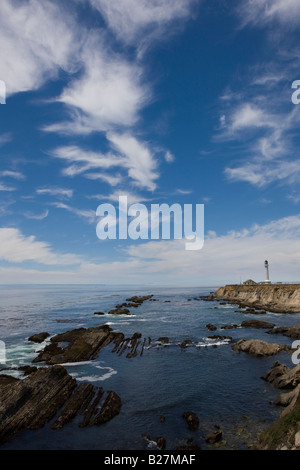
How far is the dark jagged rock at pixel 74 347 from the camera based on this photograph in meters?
35.4

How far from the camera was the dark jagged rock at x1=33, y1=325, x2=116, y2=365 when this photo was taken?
35.4m

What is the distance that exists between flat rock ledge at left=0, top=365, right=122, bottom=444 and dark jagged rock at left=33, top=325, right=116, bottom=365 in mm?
10516

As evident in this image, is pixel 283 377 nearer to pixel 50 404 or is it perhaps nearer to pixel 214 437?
pixel 214 437

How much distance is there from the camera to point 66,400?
2270cm

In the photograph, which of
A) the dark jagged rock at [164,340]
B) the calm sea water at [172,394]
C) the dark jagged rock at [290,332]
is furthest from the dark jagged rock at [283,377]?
the dark jagged rock at [290,332]

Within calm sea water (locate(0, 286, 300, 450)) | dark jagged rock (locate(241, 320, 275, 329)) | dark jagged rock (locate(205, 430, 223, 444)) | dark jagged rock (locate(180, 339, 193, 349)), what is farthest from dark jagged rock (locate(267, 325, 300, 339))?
dark jagged rock (locate(205, 430, 223, 444))

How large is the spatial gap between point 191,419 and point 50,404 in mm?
12029

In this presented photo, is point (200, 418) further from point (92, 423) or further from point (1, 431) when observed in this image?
point (1, 431)

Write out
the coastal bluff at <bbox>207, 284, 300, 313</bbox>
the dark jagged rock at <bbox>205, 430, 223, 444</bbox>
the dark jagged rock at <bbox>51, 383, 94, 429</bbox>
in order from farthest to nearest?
the coastal bluff at <bbox>207, 284, 300, 313</bbox> < the dark jagged rock at <bbox>51, 383, 94, 429</bbox> < the dark jagged rock at <bbox>205, 430, 223, 444</bbox>

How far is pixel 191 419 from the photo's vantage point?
19.2m

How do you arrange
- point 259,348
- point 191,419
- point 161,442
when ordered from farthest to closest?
1. point 259,348
2. point 191,419
3. point 161,442

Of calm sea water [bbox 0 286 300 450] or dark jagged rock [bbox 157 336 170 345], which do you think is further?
dark jagged rock [bbox 157 336 170 345]

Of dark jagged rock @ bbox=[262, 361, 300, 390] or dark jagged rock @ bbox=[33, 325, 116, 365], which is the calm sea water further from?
dark jagged rock @ bbox=[33, 325, 116, 365]

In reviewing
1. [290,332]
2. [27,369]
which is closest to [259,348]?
[290,332]
